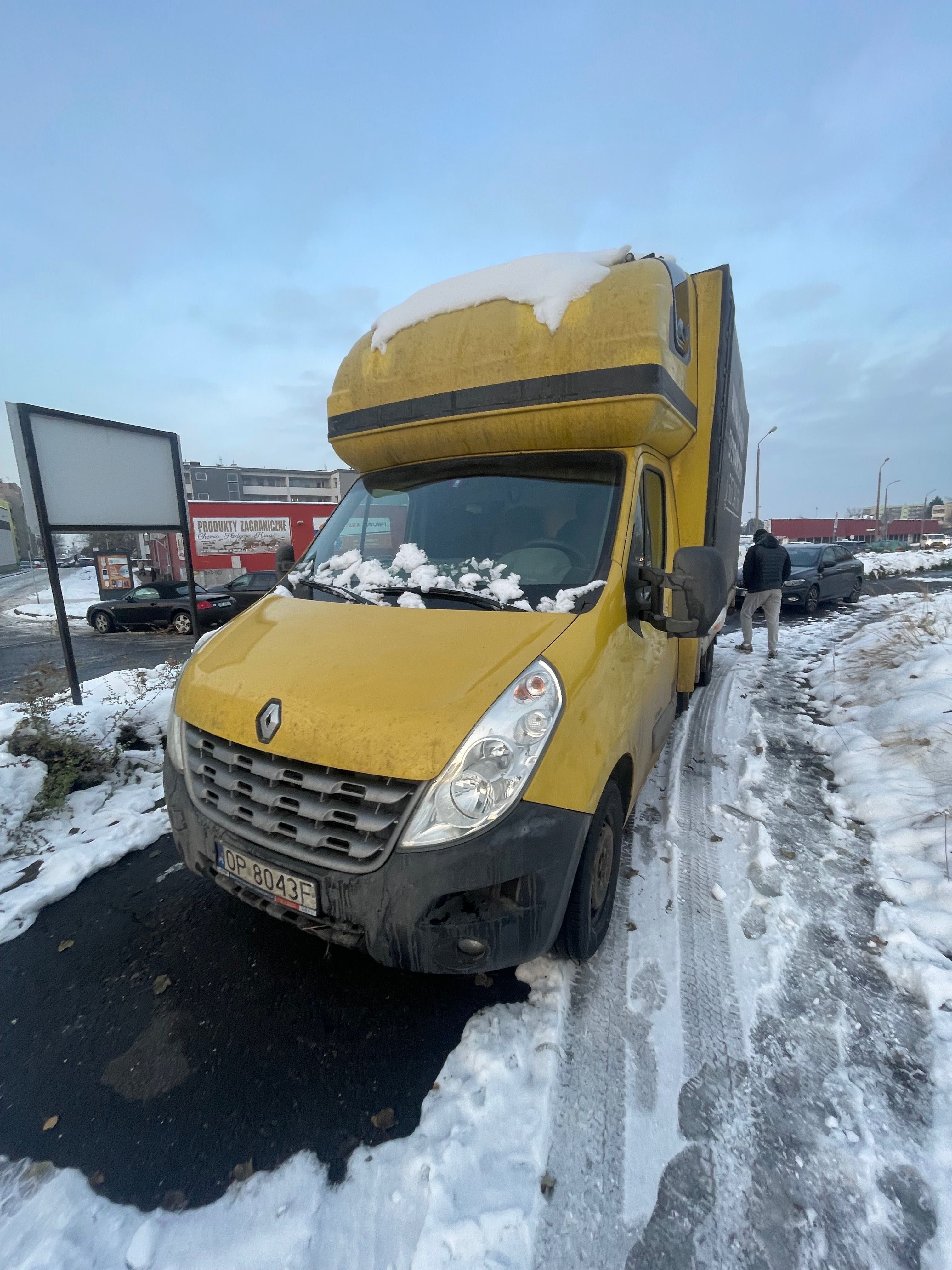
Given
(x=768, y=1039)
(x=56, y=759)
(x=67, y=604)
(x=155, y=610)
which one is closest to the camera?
(x=768, y=1039)

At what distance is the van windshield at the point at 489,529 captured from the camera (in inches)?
105

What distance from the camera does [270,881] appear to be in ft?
6.70

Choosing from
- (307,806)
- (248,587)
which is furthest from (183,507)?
(248,587)

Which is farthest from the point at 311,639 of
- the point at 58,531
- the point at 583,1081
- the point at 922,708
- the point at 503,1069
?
the point at 922,708

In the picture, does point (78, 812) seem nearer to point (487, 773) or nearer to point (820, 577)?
point (487, 773)

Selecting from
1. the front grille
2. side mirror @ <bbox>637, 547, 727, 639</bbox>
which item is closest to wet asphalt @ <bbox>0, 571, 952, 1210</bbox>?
the front grille

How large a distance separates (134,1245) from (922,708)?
19.0ft

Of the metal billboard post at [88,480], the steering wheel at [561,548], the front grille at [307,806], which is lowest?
the front grille at [307,806]

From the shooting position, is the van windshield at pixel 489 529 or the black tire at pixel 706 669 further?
the black tire at pixel 706 669

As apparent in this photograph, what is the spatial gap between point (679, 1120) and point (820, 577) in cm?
1320

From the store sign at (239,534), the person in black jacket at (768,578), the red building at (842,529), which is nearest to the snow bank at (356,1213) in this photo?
the person in black jacket at (768,578)

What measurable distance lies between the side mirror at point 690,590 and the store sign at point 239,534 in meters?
25.9

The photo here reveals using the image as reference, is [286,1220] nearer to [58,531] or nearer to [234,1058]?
[234,1058]

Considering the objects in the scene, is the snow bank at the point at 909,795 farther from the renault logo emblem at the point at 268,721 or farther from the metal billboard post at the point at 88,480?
the metal billboard post at the point at 88,480
